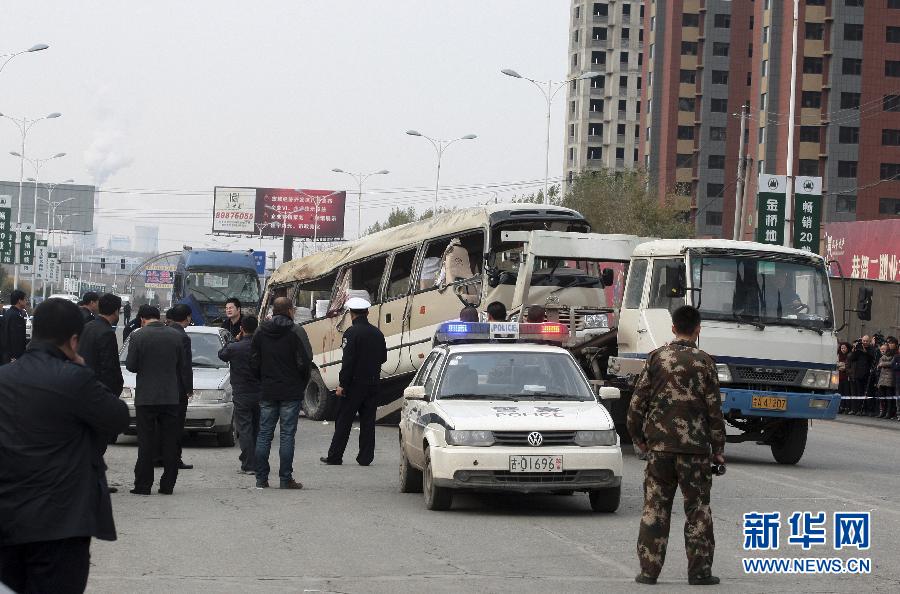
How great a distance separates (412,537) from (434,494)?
1528 millimetres

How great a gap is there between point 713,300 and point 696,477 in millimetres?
9502

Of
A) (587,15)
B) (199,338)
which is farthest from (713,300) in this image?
(587,15)

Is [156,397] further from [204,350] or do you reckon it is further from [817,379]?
[817,379]

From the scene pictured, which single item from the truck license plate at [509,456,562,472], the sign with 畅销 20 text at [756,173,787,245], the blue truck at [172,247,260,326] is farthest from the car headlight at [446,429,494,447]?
the blue truck at [172,247,260,326]

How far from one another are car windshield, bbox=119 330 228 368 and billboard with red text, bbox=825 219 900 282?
29.1 metres

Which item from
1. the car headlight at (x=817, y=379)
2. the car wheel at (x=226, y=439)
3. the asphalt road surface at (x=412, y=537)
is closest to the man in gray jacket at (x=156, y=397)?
the asphalt road surface at (x=412, y=537)

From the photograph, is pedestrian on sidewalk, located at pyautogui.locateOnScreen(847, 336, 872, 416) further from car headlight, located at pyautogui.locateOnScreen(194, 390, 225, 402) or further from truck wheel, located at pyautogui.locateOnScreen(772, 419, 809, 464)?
car headlight, located at pyautogui.locateOnScreen(194, 390, 225, 402)

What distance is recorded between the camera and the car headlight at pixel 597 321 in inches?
799

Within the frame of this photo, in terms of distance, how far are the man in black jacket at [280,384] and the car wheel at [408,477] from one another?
1.07 meters

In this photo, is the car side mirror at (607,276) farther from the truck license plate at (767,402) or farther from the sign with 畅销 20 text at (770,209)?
the sign with 畅销 20 text at (770,209)

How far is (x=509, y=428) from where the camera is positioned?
12.5m

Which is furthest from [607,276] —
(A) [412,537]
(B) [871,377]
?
(B) [871,377]

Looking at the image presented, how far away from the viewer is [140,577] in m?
9.23

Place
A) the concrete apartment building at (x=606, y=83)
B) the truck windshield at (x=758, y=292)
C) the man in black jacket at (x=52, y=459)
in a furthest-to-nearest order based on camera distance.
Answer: the concrete apartment building at (x=606, y=83) → the truck windshield at (x=758, y=292) → the man in black jacket at (x=52, y=459)
